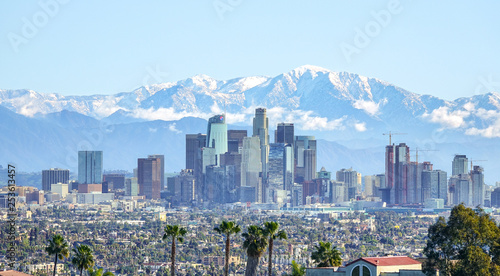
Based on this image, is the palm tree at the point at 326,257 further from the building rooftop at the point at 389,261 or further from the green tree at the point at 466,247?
the green tree at the point at 466,247

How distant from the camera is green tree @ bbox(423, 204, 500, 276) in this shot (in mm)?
106562

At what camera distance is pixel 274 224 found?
386ft

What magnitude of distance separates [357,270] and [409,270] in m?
4.84

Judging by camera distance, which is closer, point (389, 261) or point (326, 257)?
point (389, 261)

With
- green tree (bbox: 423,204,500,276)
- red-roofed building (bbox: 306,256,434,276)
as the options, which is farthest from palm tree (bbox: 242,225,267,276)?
green tree (bbox: 423,204,500,276)

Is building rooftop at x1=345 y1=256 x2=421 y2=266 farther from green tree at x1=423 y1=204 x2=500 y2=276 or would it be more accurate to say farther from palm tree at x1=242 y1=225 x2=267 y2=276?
palm tree at x1=242 y1=225 x2=267 y2=276

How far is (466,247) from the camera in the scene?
108 meters

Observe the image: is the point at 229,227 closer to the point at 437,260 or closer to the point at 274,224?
the point at 274,224

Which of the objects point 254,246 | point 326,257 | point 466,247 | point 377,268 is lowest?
point 377,268

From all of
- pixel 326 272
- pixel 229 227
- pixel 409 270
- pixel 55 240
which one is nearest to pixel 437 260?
pixel 409 270

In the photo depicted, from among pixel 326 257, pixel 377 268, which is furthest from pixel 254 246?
pixel 377 268

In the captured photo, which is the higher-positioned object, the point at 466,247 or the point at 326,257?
the point at 466,247

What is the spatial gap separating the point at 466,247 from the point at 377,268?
322 inches

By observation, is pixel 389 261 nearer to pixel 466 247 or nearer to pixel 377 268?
pixel 377 268
